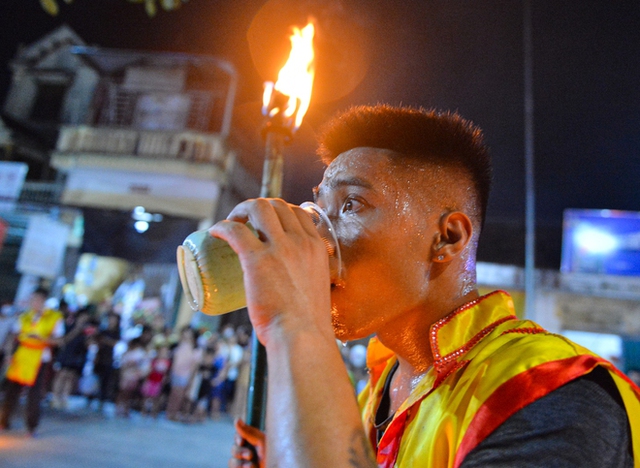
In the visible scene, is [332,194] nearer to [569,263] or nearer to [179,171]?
[179,171]

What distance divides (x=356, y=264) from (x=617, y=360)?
1745cm

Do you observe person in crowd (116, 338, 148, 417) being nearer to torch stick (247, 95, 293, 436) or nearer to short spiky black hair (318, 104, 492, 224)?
torch stick (247, 95, 293, 436)

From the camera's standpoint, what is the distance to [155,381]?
9.78 metres

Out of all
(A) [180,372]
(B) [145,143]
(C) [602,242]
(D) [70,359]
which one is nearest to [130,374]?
(A) [180,372]

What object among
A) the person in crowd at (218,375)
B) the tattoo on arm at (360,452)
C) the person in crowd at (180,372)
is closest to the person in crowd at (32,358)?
the person in crowd at (180,372)

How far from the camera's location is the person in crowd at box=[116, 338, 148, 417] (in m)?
9.33

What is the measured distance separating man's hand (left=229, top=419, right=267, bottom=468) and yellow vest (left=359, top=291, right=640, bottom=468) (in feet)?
1.70

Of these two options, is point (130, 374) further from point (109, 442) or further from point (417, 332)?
point (417, 332)

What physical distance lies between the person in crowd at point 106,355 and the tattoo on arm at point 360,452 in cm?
972

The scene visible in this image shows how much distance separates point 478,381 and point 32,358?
315 inches

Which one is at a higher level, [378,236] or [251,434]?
[378,236]

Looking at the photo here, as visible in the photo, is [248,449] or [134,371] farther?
[134,371]

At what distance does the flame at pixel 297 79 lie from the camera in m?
2.25

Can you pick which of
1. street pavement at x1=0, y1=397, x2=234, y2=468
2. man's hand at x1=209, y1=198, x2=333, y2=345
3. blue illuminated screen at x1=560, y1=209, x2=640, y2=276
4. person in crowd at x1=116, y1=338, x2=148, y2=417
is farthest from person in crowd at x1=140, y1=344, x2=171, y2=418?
blue illuminated screen at x1=560, y1=209, x2=640, y2=276
